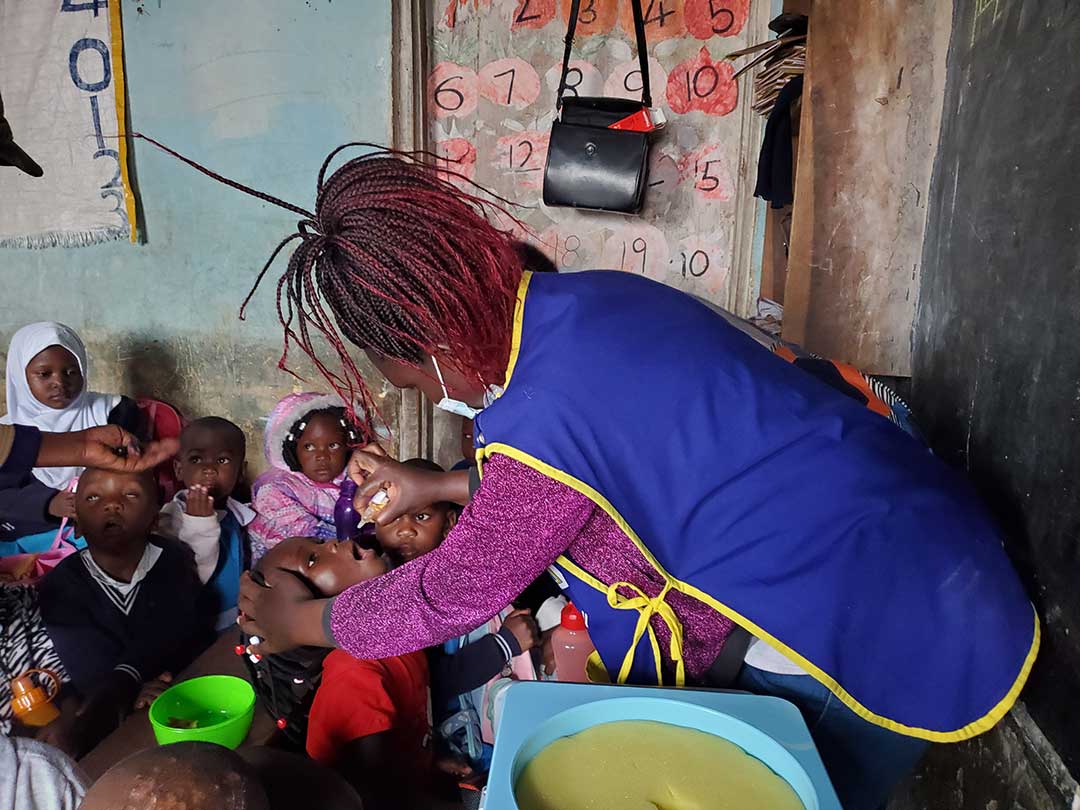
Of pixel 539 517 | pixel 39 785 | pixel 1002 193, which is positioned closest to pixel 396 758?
pixel 39 785

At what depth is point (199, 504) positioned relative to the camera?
2.55 meters

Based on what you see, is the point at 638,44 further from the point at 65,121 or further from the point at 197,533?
the point at 65,121

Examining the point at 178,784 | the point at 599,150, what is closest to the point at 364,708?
the point at 178,784

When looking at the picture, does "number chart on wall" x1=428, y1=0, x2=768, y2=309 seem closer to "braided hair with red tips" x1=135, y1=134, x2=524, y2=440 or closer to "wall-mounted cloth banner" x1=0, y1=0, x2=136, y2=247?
"wall-mounted cloth banner" x1=0, y1=0, x2=136, y2=247

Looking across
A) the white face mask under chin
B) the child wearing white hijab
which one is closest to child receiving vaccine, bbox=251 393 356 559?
the child wearing white hijab

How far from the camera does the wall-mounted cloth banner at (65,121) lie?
295 centimetres

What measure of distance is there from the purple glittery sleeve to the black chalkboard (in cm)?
57

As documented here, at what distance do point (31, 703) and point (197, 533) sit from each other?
74 cm

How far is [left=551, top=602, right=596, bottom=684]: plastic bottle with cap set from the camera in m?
1.64

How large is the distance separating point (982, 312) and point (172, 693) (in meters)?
1.75

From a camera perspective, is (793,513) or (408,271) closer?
(793,513)

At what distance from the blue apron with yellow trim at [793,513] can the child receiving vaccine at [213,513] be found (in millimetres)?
1922

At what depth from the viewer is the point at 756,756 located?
697 millimetres

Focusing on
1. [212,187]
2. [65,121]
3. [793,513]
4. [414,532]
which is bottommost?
[414,532]
